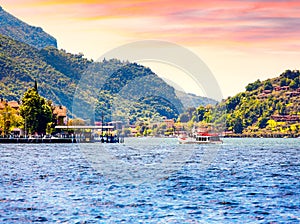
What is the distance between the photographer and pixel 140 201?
55969mm

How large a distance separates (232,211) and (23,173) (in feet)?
134

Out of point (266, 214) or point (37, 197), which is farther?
point (37, 197)

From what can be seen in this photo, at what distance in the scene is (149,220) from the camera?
46312 mm

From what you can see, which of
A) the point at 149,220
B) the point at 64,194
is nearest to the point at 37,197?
the point at 64,194

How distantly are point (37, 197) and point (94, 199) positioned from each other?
490 centimetres

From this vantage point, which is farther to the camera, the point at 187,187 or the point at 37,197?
the point at 187,187

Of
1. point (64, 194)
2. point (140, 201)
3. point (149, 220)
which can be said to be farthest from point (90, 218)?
point (64, 194)

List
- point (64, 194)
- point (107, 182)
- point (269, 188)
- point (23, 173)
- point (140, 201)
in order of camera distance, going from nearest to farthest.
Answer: point (140, 201), point (64, 194), point (269, 188), point (107, 182), point (23, 173)

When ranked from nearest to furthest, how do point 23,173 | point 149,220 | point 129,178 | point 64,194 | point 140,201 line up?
1. point 149,220
2. point 140,201
3. point 64,194
4. point 129,178
5. point 23,173

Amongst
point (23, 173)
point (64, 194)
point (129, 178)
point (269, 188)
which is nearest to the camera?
point (64, 194)

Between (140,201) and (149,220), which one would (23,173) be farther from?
(149,220)

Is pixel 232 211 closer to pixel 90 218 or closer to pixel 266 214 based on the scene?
pixel 266 214

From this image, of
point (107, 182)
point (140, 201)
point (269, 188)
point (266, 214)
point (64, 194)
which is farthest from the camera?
point (107, 182)

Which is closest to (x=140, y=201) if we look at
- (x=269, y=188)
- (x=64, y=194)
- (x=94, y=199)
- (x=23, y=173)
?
(x=94, y=199)
